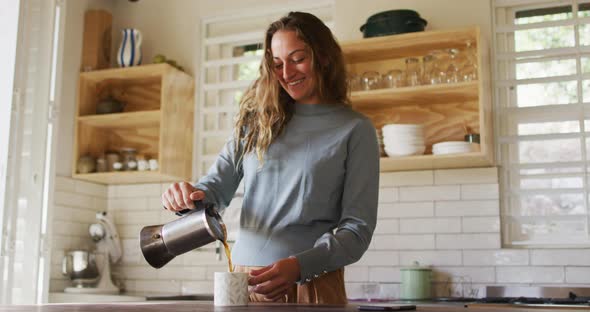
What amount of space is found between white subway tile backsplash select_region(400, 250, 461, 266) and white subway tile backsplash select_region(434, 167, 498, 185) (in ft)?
1.23

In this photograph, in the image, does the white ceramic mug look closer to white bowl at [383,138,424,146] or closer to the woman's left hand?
the woman's left hand

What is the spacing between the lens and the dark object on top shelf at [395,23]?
380 cm

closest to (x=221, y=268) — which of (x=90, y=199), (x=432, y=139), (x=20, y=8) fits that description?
(x=90, y=199)

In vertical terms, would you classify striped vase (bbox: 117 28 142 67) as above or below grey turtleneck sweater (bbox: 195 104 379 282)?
above

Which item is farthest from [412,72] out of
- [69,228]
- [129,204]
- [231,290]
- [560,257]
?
[231,290]

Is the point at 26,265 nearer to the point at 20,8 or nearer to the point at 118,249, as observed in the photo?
the point at 118,249

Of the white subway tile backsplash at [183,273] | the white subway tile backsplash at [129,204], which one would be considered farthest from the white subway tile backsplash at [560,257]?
the white subway tile backsplash at [129,204]

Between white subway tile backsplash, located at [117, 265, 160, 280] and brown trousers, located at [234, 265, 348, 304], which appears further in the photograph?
white subway tile backsplash, located at [117, 265, 160, 280]

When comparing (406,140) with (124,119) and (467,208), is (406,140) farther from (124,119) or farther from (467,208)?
(124,119)

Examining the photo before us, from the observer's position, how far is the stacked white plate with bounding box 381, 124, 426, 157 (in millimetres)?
3635

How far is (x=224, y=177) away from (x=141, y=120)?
7.53 feet

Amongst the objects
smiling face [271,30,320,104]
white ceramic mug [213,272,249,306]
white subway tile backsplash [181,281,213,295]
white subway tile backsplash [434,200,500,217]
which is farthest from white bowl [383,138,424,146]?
white ceramic mug [213,272,249,306]

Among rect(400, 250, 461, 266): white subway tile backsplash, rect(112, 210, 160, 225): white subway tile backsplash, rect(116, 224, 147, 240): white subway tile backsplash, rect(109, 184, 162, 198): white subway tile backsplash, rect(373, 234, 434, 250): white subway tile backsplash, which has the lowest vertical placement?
rect(400, 250, 461, 266): white subway tile backsplash

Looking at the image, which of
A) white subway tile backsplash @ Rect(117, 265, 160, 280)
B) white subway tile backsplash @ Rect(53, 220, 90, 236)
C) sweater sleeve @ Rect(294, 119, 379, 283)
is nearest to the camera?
sweater sleeve @ Rect(294, 119, 379, 283)
